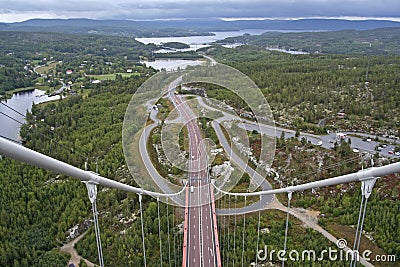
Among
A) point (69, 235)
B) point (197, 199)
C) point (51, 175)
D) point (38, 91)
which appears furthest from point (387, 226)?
point (38, 91)

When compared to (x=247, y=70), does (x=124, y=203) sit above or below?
below

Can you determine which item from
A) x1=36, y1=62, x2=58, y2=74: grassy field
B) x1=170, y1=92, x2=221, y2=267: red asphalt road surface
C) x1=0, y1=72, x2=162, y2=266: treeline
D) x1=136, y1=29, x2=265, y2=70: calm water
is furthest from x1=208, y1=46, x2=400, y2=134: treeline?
x1=36, y1=62, x2=58, y2=74: grassy field

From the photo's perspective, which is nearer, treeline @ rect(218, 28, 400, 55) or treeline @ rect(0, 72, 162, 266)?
treeline @ rect(0, 72, 162, 266)

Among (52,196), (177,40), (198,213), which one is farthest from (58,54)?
(198,213)

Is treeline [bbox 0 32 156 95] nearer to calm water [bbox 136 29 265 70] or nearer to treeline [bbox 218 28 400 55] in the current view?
calm water [bbox 136 29 265 70]

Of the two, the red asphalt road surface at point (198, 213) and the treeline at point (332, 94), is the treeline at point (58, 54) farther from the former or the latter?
the red asphalt road surface at point (198, 213)

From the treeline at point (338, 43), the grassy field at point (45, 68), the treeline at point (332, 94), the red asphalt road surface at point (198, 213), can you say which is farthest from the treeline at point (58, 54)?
the red asphalt road surface at point (198, 213)

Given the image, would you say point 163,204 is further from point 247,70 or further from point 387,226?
point 247,70

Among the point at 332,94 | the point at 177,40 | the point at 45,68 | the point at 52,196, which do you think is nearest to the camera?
the point at 52,196

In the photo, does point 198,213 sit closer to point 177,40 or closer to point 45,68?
point 45,68
